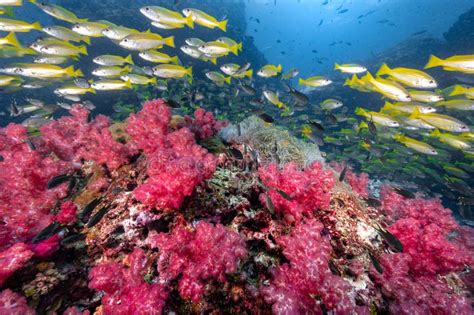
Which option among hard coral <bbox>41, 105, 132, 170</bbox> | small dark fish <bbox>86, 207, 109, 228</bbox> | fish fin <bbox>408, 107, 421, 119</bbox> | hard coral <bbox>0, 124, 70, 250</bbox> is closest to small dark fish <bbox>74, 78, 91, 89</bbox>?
hard coral <bbox>41, 105, 132, 170</bbox>

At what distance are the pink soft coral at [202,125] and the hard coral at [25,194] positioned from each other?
7.08 ft

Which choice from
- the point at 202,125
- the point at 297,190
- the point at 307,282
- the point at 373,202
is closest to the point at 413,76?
the point at 373,202

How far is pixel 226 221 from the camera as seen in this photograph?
2838mm

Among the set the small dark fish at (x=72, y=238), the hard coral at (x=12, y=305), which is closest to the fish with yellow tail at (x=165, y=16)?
the small dark fish at (x=72, y=238)

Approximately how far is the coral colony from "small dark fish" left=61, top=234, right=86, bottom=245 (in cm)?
1

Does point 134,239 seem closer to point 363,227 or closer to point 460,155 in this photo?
point 363,227

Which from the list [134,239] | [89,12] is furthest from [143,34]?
[89,12]

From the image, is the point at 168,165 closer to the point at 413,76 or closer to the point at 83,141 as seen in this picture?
the point at 83,141

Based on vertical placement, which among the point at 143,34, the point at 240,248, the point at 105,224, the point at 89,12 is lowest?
the point at 89,12

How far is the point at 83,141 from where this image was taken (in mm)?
4289

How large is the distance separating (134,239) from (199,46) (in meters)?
6.49

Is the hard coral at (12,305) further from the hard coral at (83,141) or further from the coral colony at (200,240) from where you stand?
the hard coral at (83,141)

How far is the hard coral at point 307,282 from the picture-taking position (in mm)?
2002

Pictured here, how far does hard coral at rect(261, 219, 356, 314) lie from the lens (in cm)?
200
